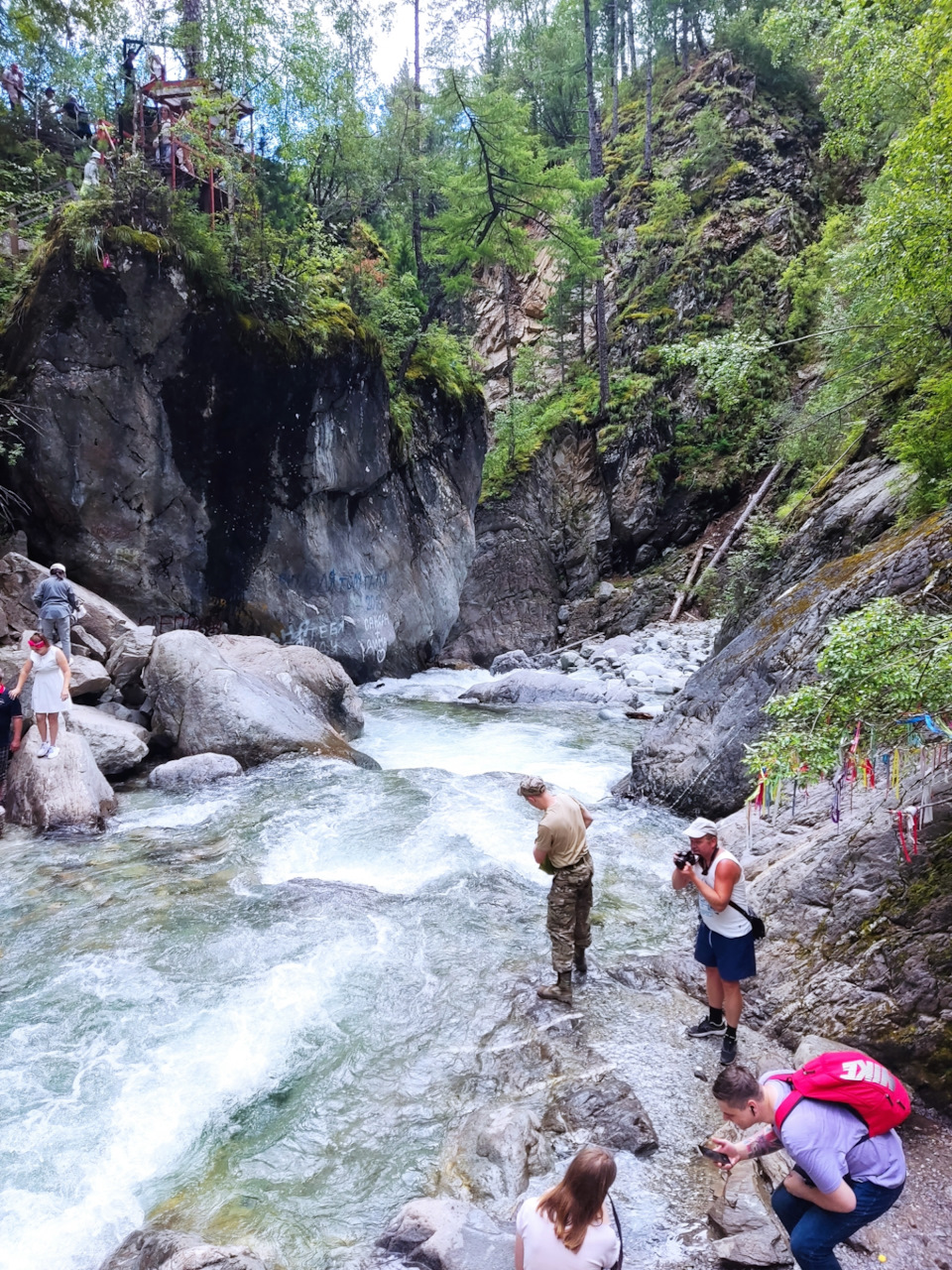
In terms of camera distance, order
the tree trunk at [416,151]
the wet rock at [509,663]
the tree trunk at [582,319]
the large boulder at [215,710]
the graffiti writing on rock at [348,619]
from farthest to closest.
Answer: the tree trunk at [582,319], the wet rock at [509,663], the tree trunk at [416,151], the graffiti writing on rock at [348,619], the large boulder at [215,710]

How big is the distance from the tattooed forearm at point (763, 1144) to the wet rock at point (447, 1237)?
4.21ft

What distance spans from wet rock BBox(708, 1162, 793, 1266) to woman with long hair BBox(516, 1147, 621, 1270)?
34.9 inches

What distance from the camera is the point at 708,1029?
517cm

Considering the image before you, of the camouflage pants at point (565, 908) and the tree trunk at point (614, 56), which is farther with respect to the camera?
the tree trunk at point (614, 56)

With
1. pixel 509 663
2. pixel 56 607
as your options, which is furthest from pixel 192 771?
pixel 509 663

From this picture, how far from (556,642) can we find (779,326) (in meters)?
14.6

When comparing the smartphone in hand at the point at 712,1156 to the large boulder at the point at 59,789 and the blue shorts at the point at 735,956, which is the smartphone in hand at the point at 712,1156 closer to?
the blue shorts at the point at 735,956

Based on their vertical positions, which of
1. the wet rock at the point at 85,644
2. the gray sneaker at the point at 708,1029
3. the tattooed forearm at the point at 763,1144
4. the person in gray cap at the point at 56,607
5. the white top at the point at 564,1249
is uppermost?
the person in gray cap at the point at 56,607

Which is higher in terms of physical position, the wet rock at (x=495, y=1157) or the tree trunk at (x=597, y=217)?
the tree trunk at (x=597, y=217)

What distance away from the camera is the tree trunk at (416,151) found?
21797 millimetres

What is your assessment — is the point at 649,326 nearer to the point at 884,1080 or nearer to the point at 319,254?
the point at 319,254

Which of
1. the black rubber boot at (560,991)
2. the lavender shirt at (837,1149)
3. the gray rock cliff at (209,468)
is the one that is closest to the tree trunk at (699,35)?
the gray rock cliff at (209,468)

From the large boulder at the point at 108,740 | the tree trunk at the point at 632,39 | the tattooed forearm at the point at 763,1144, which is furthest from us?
the tree trunk at the point at 632,39

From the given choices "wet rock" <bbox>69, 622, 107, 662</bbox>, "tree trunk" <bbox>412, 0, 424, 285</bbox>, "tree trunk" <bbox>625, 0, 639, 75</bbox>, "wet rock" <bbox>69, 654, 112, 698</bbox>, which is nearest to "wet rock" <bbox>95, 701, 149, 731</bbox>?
"wet rock" <bbox>69, 654, 112, 698</bbox>
